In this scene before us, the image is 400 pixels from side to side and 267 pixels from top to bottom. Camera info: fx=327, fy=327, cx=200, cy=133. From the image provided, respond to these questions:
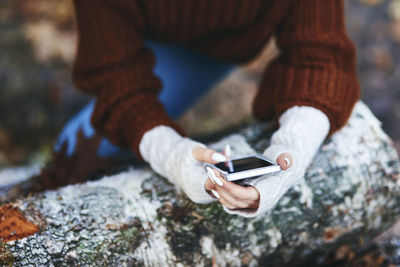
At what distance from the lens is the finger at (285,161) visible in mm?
708

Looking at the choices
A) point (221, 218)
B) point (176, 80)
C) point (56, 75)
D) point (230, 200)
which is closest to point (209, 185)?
point (230, 200)

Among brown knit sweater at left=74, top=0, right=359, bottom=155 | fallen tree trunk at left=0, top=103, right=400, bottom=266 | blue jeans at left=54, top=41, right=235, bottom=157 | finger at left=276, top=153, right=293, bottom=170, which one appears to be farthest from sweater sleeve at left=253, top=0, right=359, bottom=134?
blue jeans at left=54, top=41, right=235, bottom=157

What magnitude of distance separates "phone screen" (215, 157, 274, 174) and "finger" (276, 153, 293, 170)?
0.03m

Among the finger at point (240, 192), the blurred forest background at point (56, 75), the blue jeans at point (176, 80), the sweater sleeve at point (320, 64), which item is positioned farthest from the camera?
the blurred forest background at point (56, 75)

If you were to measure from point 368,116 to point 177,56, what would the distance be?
0.77 meters

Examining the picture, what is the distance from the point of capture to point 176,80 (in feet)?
4.71

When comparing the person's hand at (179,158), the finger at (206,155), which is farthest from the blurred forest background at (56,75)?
the finger at (206,155)

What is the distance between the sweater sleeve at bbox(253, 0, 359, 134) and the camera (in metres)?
0.93

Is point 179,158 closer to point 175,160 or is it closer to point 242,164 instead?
point 175,160

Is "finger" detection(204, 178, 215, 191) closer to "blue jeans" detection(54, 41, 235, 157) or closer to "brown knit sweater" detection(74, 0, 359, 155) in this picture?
"brown knit sweater" detection(74, 0, 359, 155)

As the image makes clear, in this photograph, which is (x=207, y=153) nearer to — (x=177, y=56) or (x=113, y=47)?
(x=113, y=47)

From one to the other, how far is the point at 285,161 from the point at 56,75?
1.86 m

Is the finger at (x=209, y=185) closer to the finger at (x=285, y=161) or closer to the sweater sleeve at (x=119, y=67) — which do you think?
the finger at (x=285, y=161)

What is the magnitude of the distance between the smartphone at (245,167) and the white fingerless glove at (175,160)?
0.06 metres
